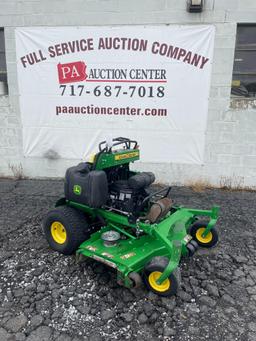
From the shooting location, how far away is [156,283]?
2859 mm

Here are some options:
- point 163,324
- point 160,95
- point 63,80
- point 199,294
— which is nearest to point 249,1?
point 160,95

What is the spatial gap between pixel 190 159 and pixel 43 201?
9.48 feet

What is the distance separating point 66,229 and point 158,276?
118 centimetres

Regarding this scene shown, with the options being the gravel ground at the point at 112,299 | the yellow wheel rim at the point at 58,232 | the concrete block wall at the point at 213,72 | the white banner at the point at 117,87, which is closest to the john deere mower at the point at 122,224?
the yellow wheel rim at the point at 58,232

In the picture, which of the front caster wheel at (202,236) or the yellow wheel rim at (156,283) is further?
the front caster wheel at (202,236)

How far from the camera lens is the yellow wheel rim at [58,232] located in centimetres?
360

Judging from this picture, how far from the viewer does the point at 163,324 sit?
2582 millimetres

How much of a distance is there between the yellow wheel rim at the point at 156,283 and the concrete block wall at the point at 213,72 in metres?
3.40

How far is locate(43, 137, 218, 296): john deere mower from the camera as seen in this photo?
293 cm

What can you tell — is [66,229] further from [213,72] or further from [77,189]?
[213,72]

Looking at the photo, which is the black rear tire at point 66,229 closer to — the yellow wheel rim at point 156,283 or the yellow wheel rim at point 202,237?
the yellow wheel rim at point 156,283

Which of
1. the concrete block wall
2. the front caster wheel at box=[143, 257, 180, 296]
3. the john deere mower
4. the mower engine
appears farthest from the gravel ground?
the concrete block wall

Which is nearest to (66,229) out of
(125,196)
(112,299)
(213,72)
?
(125,196)

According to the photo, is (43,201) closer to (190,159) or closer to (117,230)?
(117,230)
